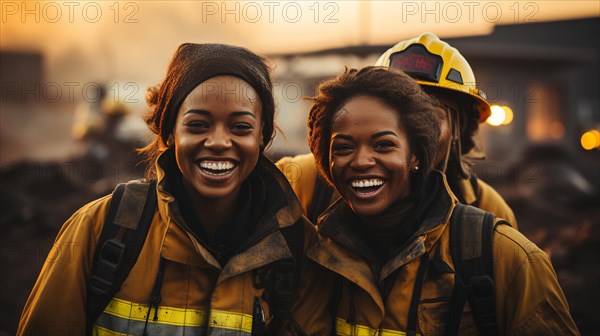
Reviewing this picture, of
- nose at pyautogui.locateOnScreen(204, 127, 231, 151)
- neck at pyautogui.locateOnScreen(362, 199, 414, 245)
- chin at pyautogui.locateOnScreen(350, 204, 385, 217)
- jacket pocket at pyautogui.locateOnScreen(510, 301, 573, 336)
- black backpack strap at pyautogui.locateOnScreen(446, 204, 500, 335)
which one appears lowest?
jacket pocket at pyautogui.locateOnScreen(510, 301, 573, 336)

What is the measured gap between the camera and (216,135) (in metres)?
2.86

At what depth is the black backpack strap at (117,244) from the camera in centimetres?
273

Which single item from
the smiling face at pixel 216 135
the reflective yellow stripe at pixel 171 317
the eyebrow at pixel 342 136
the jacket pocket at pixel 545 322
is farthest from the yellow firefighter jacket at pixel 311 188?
the jacket pocket at pixel 545 322

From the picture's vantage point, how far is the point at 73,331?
2740 millimetres

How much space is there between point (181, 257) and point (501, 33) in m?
30.5

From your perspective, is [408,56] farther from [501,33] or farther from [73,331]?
[501,33]

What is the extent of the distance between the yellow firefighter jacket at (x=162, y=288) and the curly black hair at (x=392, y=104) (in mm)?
709

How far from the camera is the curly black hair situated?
2938mm

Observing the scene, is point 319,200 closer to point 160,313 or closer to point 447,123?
point 447,123

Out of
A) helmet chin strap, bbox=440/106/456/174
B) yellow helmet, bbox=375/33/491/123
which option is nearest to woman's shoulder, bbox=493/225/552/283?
helmet chin strap, bbox=440/106/456/174

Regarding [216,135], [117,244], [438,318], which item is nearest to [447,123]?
[438,318]

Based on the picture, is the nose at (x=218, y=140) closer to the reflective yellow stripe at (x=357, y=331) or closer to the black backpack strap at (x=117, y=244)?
the black backpack strap at (x=117, y=244)

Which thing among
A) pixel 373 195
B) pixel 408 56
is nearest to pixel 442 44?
pixel 408 56

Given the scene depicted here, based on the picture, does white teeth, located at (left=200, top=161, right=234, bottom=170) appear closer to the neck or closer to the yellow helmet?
the neck
